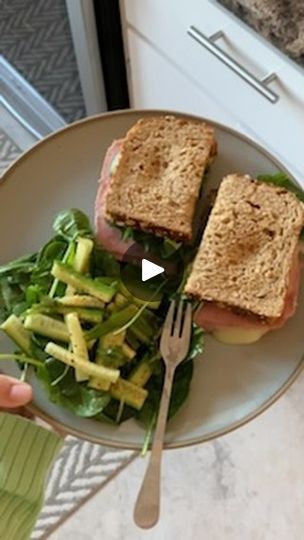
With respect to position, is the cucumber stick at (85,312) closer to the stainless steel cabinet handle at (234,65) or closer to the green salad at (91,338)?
the green salad at (91,338)

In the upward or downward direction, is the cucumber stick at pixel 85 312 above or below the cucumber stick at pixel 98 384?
above

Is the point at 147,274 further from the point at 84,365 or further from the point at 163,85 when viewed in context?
the point at 163,85

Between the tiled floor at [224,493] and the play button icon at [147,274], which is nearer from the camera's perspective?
the play button icon at [147,274]

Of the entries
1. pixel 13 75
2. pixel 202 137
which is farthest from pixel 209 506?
pixel 13 75

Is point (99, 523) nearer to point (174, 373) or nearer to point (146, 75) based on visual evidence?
point (174, 373)

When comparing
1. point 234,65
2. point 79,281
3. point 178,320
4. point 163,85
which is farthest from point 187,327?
point 163,85

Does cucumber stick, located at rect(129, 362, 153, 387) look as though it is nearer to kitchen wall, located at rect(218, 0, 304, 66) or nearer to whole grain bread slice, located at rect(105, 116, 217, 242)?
whole grain bread slice, located at rect(105, 116, 217, 242)

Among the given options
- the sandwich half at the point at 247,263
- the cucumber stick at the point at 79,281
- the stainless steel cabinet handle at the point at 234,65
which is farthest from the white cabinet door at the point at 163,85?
the cucumber stick at the point at 79,281

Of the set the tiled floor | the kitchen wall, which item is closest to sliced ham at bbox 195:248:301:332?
the kitchen wall
